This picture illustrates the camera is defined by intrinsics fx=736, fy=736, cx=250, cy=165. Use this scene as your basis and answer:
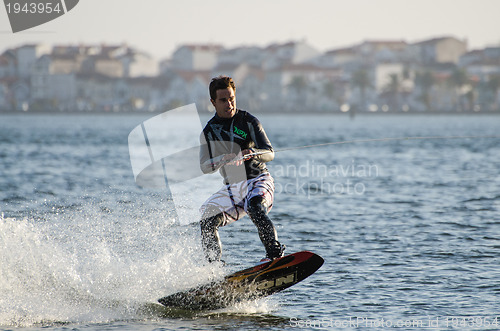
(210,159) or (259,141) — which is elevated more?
(259,141)

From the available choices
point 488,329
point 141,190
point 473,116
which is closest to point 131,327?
point 488,329

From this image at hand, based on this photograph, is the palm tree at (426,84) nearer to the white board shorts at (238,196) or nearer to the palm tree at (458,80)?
the palm tree at (458,80)

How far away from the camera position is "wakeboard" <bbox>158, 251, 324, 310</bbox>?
26.2ft

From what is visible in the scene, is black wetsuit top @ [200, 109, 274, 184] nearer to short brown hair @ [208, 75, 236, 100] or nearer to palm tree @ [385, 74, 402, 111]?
short brown hair @ [208, 75, 236, 100]

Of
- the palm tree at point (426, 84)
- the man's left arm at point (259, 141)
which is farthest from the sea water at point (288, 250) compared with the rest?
the palm tree at point (426, 84)

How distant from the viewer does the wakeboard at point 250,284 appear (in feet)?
26.2

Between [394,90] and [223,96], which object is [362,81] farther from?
[223,96]

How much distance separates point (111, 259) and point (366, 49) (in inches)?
7599

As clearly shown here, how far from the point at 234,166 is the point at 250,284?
1312mm
